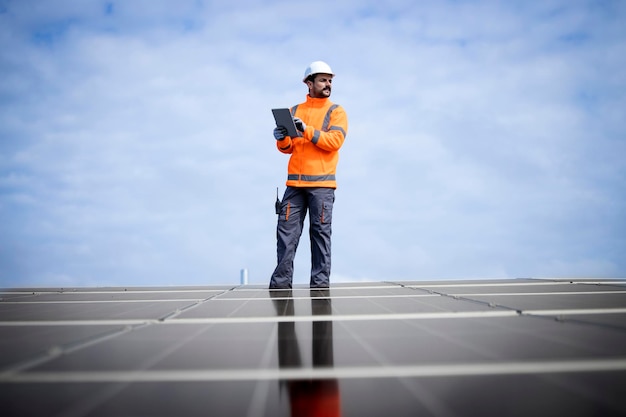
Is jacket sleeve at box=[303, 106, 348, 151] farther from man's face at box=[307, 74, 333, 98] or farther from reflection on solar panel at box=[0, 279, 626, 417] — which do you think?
reflection on solar panel at box=[0, 279, 626, 417]

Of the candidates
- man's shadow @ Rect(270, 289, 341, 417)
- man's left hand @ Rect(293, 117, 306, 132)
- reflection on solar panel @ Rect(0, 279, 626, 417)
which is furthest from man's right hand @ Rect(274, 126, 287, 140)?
man's shadow @ Rect(270, 289, 341, 417)

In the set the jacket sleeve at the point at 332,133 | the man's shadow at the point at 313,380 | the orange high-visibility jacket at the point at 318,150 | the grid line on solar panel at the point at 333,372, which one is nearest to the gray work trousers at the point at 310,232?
the orange high-visibility jacket at the point at 318,150

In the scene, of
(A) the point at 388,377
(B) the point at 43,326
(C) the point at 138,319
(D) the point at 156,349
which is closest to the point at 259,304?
(C) the point at 138,319

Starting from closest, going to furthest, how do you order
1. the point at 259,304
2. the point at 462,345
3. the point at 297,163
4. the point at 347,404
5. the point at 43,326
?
the point at 347,404 < the point at 462,345 < the point at 43,326 < the point at 259,304 < the point at 297,163

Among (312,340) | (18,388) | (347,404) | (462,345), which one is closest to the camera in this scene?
(347,404)

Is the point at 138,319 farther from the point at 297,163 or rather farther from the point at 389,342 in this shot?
the point at 297,163

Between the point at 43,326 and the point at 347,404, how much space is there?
1794 millimetres

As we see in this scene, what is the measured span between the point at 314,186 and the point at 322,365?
3.46m

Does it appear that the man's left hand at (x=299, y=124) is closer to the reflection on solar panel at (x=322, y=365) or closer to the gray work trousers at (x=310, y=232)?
the gray work trousers at (x=310, y=232)

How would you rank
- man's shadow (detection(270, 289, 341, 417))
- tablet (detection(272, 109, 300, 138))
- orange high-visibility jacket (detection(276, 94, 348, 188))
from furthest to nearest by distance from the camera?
1. orange high-visibility jacket (detection(276, 94, 348, 188))
2. tablet (detection(272, 109, 300, 138))
3. man's shadow (detection(270, 289, 341, 417))

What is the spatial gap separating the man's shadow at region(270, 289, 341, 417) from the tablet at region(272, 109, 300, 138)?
2662 millimetres

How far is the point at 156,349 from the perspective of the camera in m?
1.55

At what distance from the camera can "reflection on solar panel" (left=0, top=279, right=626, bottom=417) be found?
0.98 metres

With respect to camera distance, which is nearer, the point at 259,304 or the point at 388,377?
the point at 388,377
